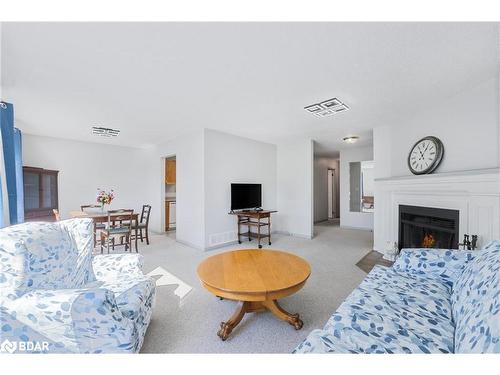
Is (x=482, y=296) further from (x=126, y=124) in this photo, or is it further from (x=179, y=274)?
(x=126, y=124)

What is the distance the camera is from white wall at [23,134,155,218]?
Result: 4.45m

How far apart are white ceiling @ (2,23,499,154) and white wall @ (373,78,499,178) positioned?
0.18 meters

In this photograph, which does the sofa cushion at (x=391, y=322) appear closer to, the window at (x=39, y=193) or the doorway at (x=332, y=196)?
the window at (x=39, y=193)

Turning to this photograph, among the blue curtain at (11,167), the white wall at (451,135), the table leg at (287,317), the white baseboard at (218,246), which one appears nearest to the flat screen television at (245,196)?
the white baseboard at (218,246)

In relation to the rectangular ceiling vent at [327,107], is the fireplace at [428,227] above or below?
below

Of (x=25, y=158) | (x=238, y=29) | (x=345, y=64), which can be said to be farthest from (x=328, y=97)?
(x=25, y=158)

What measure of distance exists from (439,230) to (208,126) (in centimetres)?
384

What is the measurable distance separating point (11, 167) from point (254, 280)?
124 inches

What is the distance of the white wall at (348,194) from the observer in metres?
5.94

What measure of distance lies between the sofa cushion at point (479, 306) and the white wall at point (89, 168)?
6214 mm

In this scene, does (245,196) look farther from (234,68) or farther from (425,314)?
(425,314)

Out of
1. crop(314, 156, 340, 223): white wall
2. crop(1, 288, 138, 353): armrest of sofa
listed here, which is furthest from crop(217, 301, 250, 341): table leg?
crop(314, 156, 340, 223): white wall

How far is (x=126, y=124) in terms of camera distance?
3652 mm

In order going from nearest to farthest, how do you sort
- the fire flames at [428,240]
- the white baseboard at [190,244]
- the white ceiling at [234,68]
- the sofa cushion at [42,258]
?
the sofa cushion at [42,258] < the white ceiling at [234,68] < the fire flames at [428,240] < the white baseboard at [190,244]
